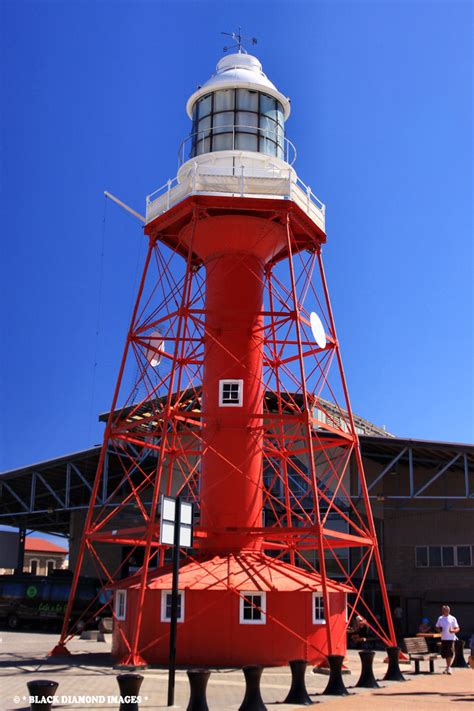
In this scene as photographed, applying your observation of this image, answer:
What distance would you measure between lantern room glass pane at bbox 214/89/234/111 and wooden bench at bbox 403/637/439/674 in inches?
667

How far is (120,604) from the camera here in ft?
79.2

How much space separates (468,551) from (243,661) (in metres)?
23.6

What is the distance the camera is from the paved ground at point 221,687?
15.5 m

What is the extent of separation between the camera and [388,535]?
43.9m

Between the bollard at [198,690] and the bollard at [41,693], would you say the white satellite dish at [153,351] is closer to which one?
the bollard at [198,690]

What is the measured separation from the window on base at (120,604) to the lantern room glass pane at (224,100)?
15.2 metres

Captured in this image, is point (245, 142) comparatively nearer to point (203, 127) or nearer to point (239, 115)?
point (239, 115)

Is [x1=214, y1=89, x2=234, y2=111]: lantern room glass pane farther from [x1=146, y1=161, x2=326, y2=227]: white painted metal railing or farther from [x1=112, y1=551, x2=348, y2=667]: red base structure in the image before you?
[x1=112, y1=551, x2=348, y2=667]: red base structure

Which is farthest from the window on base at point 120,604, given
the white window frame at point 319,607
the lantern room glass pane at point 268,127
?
the lantern room glass pane at point 268,127

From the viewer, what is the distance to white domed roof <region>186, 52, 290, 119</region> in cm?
2662

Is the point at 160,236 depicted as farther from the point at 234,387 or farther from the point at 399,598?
the point at 399,598

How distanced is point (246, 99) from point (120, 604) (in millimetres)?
15936

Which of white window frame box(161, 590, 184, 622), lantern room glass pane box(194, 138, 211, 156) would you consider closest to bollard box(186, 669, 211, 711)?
white window frame box(161, 590, 184, 622)

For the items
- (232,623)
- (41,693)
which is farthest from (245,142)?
(41,693)
